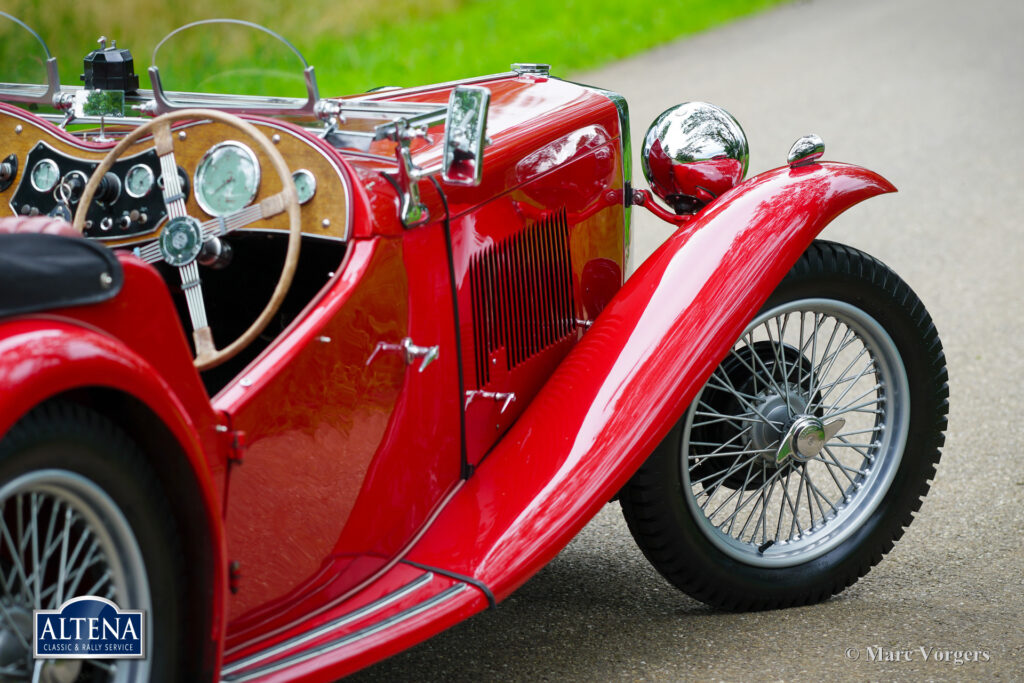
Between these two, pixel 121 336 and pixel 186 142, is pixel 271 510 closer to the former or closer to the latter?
pixel 121 336

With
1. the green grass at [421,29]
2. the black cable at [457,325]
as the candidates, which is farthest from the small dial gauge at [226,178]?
the green grass at [421,29]

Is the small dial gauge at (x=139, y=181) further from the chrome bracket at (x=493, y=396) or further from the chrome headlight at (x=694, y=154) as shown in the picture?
the chrome headlight at (x=694, y=154)

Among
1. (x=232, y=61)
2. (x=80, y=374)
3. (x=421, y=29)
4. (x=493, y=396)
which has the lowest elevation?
(x=421, y=29)

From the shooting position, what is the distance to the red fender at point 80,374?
167cm

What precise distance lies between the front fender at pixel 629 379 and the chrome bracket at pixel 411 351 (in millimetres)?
347

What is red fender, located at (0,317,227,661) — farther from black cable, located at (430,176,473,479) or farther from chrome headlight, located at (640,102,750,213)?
chrome headlight, located at (640,102,750,213)

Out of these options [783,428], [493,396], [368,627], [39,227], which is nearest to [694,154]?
[783,428]

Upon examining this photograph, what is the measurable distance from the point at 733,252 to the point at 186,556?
4.85 feet

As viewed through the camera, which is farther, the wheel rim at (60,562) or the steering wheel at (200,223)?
the steering wheel at (200,223)

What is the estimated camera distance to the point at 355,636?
2.26m

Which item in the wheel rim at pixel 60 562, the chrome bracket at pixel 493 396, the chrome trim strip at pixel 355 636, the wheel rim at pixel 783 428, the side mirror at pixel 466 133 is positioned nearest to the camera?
the wheel rim at pixel 60 562

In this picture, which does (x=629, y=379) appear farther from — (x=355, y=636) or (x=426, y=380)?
(x=355, y=636)

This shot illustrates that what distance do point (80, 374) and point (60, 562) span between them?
13.0 inches

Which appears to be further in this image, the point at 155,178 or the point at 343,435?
the point at 155,178
